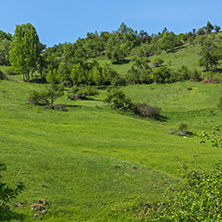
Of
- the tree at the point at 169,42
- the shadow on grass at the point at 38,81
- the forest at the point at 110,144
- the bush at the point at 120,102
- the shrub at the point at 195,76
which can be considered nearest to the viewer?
the forest at the point at 110,144

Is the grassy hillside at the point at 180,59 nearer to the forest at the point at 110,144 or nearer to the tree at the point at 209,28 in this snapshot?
the forest at the point at 110,144

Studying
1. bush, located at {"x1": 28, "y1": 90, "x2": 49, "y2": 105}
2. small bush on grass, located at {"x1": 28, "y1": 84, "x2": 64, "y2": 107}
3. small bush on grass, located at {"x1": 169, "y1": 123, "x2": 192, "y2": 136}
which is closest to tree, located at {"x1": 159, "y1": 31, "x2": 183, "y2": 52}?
small bush on grass, located at {"x1": 169, "y1": 123, "x2": 192, "y2": 136}

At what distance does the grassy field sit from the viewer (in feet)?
63.6

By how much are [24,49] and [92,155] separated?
240 ft

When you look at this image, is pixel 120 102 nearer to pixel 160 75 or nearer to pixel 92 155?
pixel 92 155

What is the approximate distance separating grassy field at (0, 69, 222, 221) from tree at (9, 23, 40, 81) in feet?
67.0

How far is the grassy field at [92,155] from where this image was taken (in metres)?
19.4

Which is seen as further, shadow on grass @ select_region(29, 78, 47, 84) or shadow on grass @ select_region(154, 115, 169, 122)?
shadow on grass @ select_region(29, 78, 47, 84)

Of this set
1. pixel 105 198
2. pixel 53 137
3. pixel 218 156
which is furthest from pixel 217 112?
pixel 105 198

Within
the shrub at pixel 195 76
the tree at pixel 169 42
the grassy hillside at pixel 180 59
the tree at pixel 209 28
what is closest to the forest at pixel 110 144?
the shrub at pixel 195 76

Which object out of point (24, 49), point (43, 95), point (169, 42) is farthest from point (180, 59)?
point (43, 95)

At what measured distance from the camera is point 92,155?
31203 millimetres

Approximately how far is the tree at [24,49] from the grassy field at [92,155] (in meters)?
20.4

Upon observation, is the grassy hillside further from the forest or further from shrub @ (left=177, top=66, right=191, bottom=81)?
shrub @ (left=177, top=66, right=191, bottom=81)
